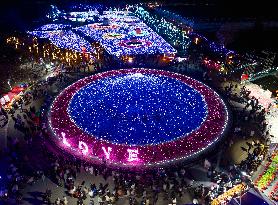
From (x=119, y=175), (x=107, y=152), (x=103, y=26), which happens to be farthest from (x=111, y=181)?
(x=103, y=26)

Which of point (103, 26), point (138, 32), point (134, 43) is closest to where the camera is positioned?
point (134, 43)

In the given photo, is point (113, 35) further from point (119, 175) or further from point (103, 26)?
point (119, 175)

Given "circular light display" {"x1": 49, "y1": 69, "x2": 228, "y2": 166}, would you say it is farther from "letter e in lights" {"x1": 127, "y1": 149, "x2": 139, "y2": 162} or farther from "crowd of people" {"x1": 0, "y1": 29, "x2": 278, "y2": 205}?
"crowd of people" {"x1": 0, "y1": 29, "x2": 278, "y2": 205}

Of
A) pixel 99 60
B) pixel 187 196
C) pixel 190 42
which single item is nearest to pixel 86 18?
pixel 99 60

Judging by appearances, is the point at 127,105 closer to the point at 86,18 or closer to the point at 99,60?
the point at 99,60

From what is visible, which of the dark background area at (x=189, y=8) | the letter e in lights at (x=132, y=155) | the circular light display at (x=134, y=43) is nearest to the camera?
the letter e in lights at (x=132, y=155)

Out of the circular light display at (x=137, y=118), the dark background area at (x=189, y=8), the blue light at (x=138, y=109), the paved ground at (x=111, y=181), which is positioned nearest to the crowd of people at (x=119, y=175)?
the paved ground at (x=111, y=181)

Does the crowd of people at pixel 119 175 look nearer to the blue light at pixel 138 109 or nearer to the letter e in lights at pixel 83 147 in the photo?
the letter e in lights at pixel 83 147

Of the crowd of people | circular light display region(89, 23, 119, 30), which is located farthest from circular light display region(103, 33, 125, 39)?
the crowd of people
